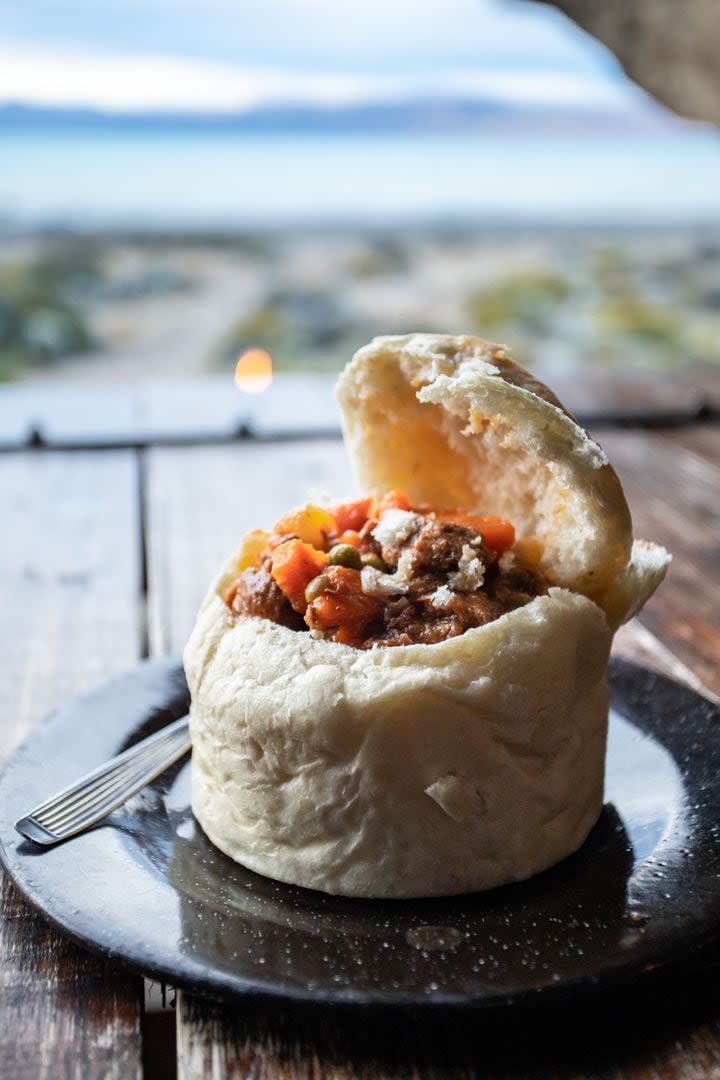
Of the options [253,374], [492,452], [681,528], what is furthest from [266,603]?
[253,374]

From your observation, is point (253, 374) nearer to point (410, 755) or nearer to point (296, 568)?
point (296, 568)

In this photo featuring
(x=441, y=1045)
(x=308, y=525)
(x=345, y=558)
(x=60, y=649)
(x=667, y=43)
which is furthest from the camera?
(x=667, y=43)

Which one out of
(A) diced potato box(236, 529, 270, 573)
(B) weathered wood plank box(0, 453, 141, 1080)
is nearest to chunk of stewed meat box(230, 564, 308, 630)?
(A) diced potato box(236, 529, 270, 573)

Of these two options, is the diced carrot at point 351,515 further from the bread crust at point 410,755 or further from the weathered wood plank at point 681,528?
the weathered wood plank at point 681,528

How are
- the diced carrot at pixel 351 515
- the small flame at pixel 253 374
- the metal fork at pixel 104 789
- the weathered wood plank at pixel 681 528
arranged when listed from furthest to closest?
the small flame at pixel 253 374 → the weathered wood plank at pixel 681 528 → the diced carrot at pixel 351 515 → the metal fork at pixel 104 789

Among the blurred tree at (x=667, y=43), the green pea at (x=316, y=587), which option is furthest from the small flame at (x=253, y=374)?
the blurred tree at (x=667, y=43)

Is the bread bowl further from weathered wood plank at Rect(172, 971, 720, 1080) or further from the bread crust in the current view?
weathered wood plank at Rect(172, 971, 720, 1080)

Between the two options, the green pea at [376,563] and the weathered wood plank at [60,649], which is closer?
→ the weathered wood plank at [60,649]
